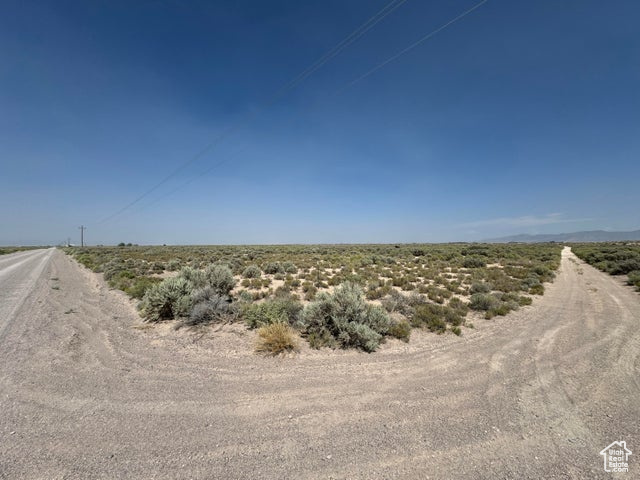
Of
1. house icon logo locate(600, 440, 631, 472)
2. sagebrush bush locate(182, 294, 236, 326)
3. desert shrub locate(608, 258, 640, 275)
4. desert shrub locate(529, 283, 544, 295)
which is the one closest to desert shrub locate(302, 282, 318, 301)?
sagebrush bush locate(182, 294, 236, 326)

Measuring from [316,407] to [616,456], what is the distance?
3591mm

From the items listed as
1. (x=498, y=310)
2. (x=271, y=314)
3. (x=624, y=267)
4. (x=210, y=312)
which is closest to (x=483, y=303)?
(x=498, y=310)

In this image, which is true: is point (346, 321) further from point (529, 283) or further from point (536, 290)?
point (529, 283)

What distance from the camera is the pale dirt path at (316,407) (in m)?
3.03

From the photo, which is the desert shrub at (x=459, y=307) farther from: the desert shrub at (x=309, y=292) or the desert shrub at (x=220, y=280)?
the desert shrub at (x=220, y=280)

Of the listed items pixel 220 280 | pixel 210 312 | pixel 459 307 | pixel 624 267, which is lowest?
pixel 459 307

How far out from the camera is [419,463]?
303 centimetres

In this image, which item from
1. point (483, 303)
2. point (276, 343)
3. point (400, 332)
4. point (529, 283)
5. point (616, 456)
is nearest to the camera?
point (616, 456)

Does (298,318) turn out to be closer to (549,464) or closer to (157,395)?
(157,395)

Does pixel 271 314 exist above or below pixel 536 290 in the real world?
above

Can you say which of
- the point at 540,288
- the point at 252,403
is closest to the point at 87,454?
the point at 252,403

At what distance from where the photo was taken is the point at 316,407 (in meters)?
4.07

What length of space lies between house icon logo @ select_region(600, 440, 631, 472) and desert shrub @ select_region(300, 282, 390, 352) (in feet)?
12.3

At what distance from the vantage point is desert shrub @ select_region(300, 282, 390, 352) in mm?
6484
